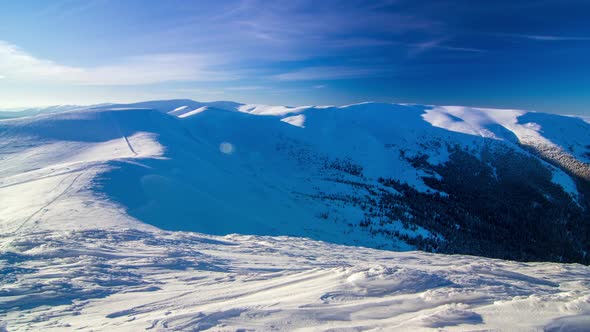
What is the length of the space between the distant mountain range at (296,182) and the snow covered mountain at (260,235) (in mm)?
189

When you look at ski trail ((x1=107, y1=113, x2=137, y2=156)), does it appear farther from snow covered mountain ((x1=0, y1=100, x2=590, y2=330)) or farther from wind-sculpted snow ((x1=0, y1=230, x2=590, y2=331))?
wind-sculpted snow ((x1=0, y1=230, x2=590, y2=331))

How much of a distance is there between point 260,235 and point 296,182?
19.0 metres

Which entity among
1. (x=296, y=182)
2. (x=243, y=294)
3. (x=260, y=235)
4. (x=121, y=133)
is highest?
(x=121, y=133)

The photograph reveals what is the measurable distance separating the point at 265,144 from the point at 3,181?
35.3 m

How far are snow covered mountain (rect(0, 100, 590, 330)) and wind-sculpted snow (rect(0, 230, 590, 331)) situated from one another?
0.03 meters

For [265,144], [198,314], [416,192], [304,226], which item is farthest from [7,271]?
[265,144]

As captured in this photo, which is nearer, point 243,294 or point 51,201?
point 243,294

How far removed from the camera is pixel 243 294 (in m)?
4.70

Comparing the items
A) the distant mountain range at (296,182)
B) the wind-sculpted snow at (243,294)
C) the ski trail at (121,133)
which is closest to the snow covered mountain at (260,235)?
the wind-sculpted snow at (243,294)

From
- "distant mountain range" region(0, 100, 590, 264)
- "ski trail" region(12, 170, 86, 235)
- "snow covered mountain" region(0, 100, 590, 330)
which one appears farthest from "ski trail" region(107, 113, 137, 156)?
"ski trail" region(12, 170, 86, 235)

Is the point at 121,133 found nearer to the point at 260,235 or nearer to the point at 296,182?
the point at 296,182

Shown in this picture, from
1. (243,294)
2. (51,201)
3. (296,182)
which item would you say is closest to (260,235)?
(243,294)

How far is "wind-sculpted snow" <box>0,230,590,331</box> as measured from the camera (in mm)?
3582

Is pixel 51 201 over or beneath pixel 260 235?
over
